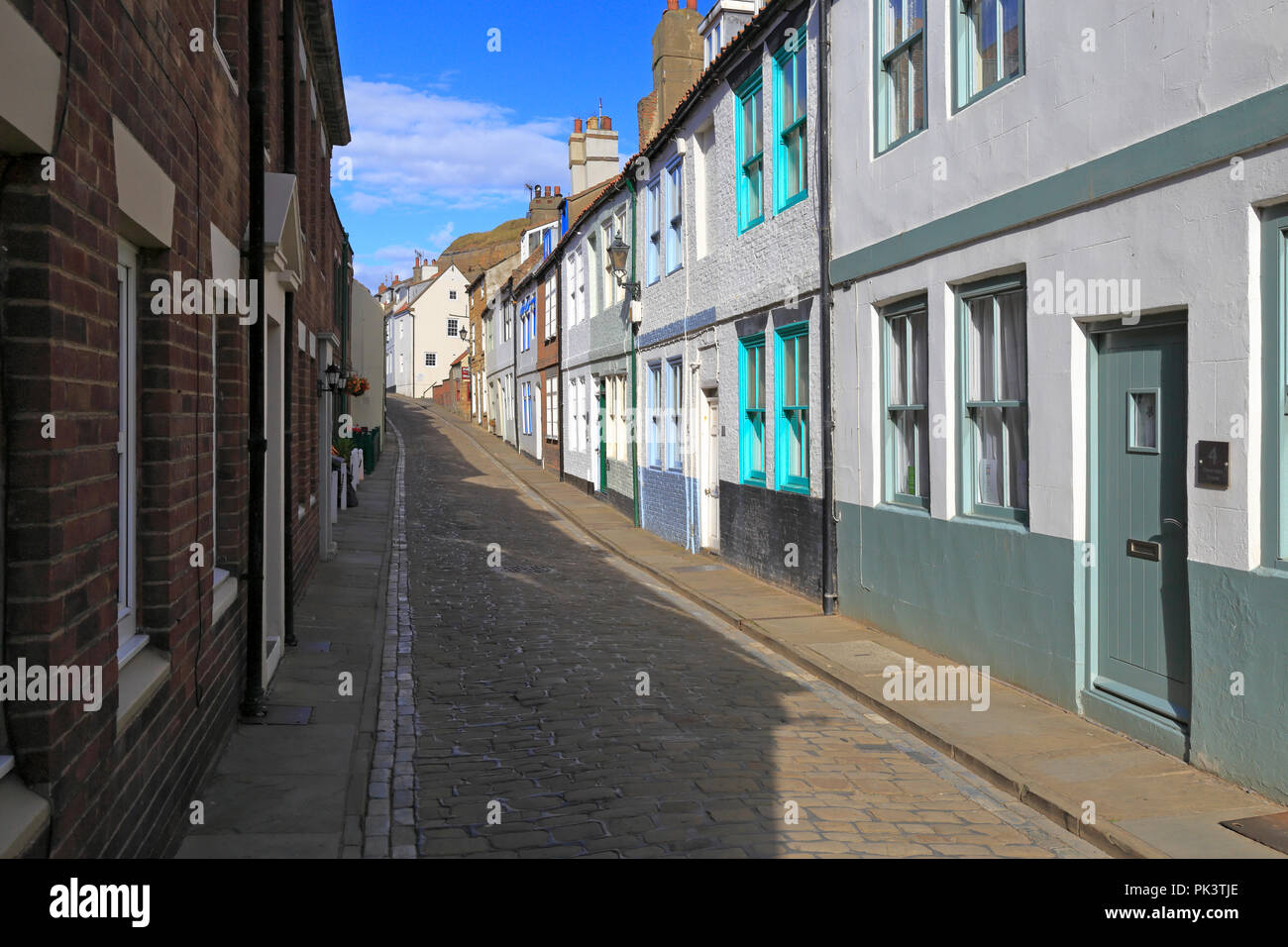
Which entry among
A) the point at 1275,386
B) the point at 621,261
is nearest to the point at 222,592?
the point at 1275,386

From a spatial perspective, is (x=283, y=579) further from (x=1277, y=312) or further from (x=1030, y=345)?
(x=1277, y=312)

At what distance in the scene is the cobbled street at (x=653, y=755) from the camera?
542 cm

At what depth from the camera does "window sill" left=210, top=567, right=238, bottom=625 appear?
21.1 feet

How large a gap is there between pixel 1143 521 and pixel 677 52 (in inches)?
656

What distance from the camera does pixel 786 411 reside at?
42.9 ft

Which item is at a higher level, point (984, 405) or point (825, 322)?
point (825, 322)

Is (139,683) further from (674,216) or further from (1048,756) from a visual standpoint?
(674,216)

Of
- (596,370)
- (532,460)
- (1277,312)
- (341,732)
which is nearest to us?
(1277,312)

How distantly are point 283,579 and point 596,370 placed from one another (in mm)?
16381

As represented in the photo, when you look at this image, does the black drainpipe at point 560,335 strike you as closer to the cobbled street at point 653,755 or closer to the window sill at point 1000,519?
the cobbled street at point 653,755

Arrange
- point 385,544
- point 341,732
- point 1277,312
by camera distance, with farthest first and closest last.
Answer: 1. point 385,544
2. point 341,732
3. point 1277,312

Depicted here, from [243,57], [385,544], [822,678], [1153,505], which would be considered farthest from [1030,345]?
[385,544]

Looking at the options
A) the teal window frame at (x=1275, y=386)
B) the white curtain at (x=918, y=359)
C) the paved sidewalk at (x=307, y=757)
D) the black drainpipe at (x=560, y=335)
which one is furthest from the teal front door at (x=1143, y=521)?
the black drainpipe at (x=560, y=335)

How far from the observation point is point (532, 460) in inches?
1430
